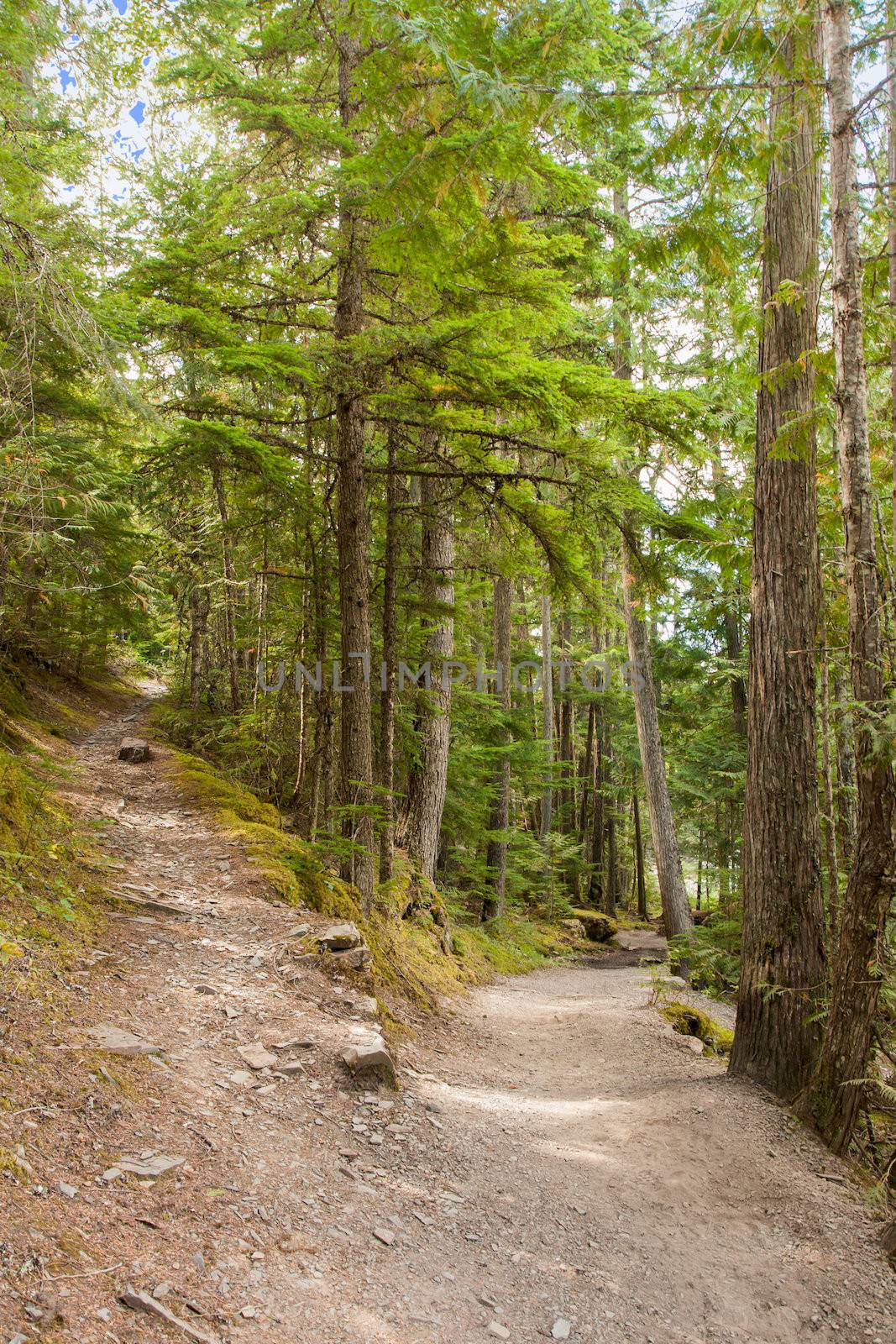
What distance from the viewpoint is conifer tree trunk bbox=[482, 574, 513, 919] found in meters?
15.8

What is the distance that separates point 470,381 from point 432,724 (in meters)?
5.58

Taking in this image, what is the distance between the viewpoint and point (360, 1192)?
11.8 feet

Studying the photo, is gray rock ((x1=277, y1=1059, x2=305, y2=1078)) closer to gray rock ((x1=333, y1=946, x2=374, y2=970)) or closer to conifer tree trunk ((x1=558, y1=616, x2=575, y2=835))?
gray rock ((x1=333, y1=946, x2=374, y2=970))

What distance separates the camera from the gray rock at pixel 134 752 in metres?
10.8

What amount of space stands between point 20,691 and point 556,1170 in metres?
11.0

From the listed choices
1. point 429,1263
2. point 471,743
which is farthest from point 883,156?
point 471,743

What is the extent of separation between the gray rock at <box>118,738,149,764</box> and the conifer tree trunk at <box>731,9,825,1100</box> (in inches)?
327

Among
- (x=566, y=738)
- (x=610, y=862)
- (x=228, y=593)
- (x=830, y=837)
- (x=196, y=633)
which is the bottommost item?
(x=610, y=862)

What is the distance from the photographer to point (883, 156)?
17.0 feet

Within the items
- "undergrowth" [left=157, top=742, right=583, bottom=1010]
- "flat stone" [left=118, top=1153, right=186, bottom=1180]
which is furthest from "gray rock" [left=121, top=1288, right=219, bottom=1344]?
"undergrowth" [left=157, top=742, right=583, bottom=1010]

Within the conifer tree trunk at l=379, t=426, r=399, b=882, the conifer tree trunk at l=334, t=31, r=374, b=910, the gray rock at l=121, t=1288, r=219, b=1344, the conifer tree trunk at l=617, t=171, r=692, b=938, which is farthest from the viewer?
the conifer tree trunk at l=617, t=171, r=692, b=938

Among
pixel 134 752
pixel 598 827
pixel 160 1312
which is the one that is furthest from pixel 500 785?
pixel 160 1312

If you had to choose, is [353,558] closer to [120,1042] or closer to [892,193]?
[120,1042]

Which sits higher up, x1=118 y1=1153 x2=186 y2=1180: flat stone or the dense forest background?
the dense forest background
